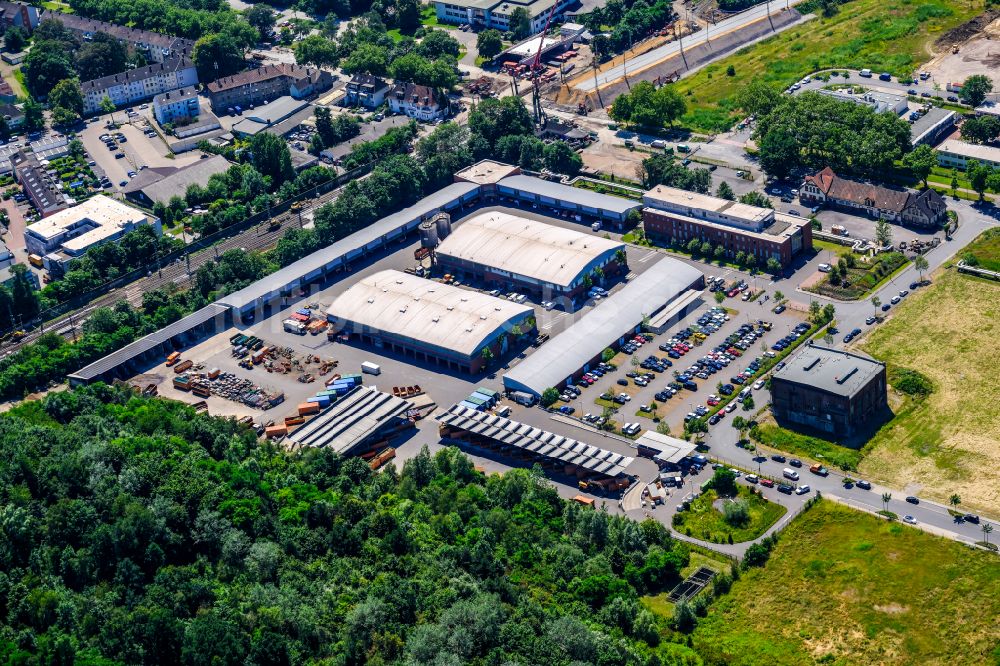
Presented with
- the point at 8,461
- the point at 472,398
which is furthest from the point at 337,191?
the point at 8,461

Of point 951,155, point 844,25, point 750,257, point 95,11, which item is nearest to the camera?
point 750,257

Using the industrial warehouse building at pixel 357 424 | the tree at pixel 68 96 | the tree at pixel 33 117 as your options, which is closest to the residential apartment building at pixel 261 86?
the tree at pixel 68 96

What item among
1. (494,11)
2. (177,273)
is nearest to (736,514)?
(177,273)

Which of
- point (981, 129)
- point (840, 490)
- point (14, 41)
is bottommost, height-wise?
point (840, 490)

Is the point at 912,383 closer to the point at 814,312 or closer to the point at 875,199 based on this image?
the point at 814,312

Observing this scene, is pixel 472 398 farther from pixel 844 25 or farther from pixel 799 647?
pixel 844 25

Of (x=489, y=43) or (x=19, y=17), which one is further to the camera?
(x=19, y=17)
